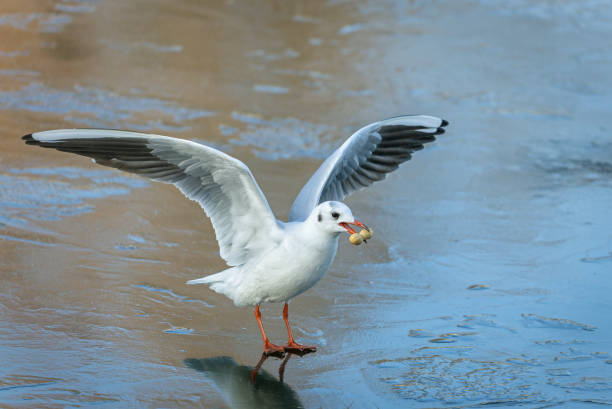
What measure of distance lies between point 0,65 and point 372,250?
5556 mm

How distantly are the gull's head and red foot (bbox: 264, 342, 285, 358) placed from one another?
0.66m

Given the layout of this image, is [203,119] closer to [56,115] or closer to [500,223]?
[56,115]

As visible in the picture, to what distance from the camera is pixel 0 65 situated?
9531mm

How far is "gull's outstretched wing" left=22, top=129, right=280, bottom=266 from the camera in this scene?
4.43 meters

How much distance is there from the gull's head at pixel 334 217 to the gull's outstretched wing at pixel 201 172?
35 centimetres

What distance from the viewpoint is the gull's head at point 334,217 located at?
167 inches

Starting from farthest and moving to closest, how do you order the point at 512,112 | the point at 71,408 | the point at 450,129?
the point at 512,112 → the point at 450,129 → the point at 71,408

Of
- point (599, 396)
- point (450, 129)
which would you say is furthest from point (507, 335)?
point (450, 129)

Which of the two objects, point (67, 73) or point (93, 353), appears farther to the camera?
point (67, 73)

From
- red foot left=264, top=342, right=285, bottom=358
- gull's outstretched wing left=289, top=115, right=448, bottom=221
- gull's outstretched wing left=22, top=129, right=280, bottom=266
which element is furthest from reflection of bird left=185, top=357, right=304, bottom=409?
gull's outstretched wing left=289, top=115, right=448, bottom=221

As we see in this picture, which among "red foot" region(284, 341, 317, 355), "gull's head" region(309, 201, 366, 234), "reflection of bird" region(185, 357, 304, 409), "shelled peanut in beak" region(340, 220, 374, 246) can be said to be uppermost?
"gull's head" region(309, 201, 366, 234)

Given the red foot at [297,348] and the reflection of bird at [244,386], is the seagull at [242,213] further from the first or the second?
the reflection of bird at [244,386]

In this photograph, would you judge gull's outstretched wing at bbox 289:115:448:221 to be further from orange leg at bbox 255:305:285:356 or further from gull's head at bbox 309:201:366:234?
orange leg at bbox 255:305:285:356

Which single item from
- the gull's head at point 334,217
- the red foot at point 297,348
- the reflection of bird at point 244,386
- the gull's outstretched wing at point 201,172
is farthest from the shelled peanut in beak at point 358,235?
the reflection of bird at point 244,386
